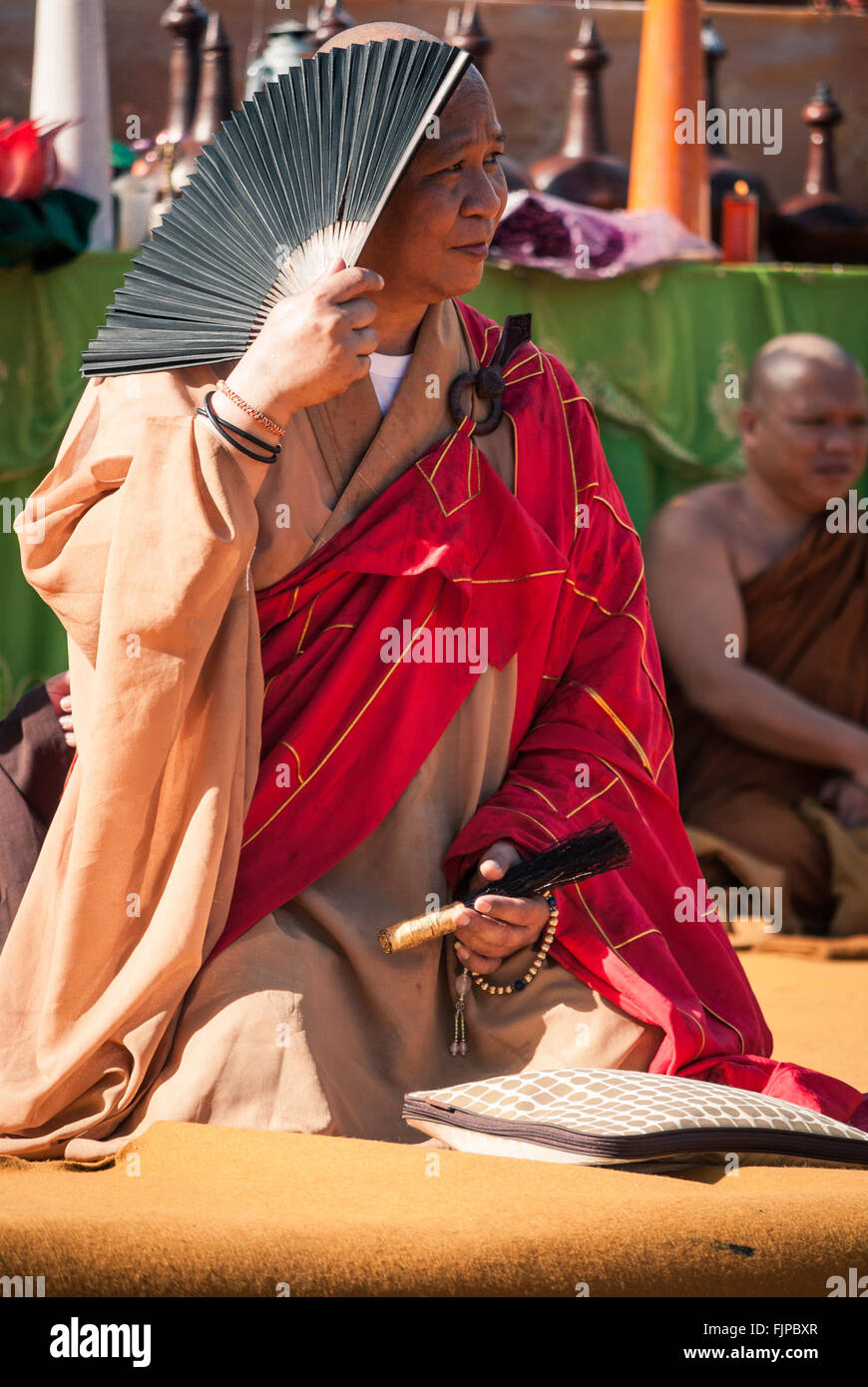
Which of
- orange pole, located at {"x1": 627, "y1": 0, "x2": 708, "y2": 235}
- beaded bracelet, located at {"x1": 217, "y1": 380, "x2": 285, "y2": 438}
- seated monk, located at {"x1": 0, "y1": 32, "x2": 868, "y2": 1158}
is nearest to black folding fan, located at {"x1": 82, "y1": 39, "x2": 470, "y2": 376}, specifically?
seated monk, located at {"x1": 0, "y1": 32, "x2": 868, "y2": 1158}

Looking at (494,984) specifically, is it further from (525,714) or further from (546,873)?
(525,714)

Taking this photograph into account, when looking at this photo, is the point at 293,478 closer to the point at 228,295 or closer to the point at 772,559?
the point at 228,295

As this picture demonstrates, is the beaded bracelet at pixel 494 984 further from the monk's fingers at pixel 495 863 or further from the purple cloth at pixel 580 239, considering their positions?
the purple cloth at pixel 580 239

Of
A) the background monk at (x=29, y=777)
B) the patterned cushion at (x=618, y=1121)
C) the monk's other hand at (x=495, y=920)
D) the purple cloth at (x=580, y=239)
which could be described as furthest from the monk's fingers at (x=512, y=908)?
the purple cloth at (x=580, y=239)

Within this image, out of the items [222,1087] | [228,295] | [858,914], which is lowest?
[222,1087]

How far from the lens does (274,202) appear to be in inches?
121

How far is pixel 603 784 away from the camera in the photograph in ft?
10.6

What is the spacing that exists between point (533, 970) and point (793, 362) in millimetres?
3043

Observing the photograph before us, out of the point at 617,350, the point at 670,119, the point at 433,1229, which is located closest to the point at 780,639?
the point at 617,350

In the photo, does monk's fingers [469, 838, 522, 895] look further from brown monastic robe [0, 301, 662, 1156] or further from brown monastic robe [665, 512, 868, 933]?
brown monastic robe [665, 512, 868, 933]

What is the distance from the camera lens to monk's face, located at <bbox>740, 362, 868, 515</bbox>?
5.62 m

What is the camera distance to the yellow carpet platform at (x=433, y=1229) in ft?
7.35

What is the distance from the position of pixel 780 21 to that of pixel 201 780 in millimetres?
5537
